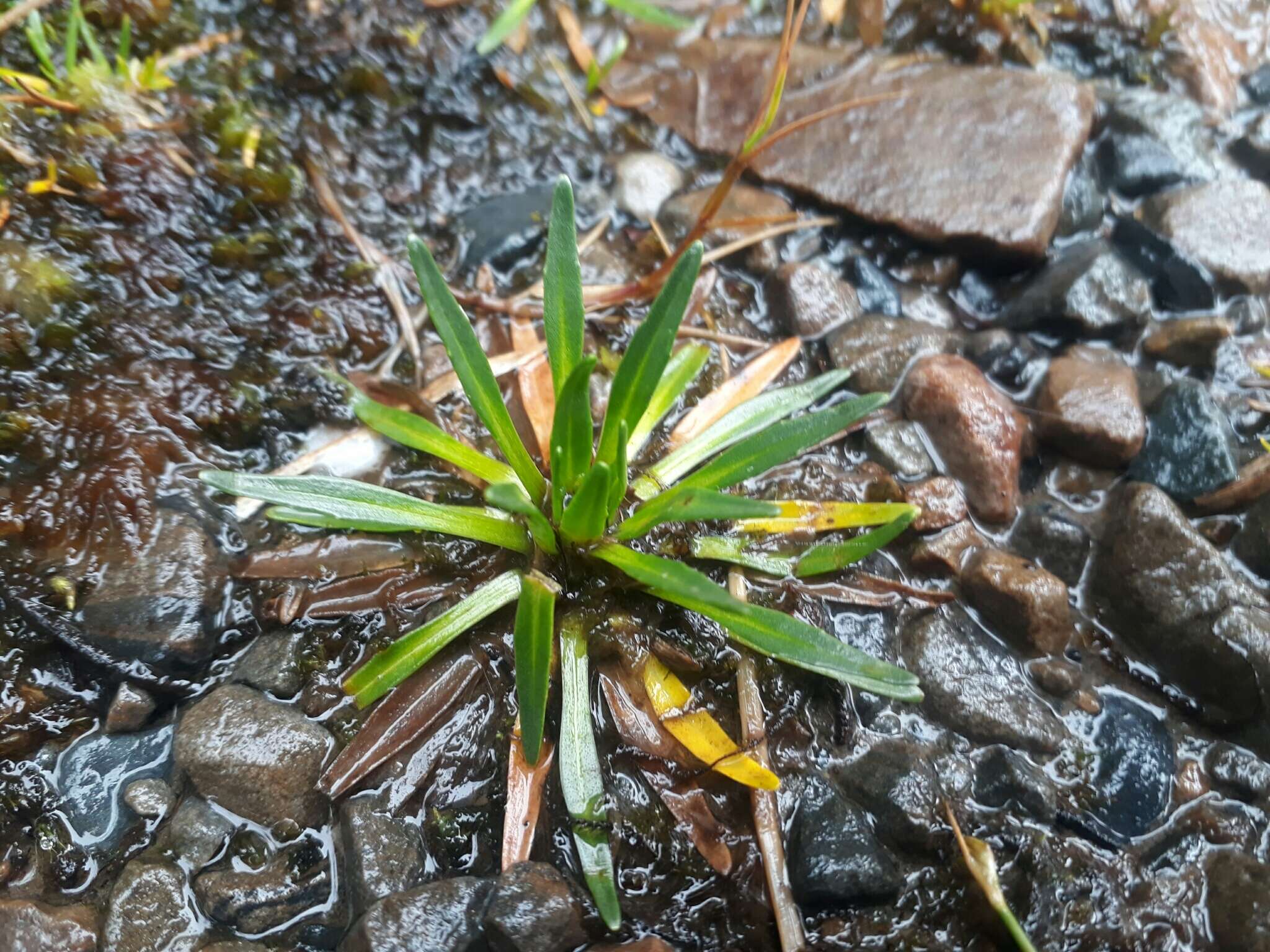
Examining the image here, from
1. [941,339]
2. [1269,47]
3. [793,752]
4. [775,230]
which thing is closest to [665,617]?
[793,752]

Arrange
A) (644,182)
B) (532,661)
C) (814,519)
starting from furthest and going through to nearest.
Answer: (644,182)
(814,519)
(532,661)

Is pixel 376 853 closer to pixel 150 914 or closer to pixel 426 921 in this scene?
pixel 426 921

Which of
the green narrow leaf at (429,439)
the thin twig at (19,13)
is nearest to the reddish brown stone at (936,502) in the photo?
the green narrow leaf at (429,439)

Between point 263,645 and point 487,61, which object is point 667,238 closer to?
point 487,61

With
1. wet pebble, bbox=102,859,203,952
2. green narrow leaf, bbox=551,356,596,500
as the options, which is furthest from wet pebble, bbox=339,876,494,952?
green narrow leaf, bbox=551,356,596,500

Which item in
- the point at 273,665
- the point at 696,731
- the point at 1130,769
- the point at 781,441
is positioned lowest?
the point at 1130,769

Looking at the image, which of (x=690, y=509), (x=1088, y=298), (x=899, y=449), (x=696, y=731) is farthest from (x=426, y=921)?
(x=1088, y=298)

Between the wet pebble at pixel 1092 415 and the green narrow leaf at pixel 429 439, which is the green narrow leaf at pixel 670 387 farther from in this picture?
the wet pebble at pixel 1092 415
